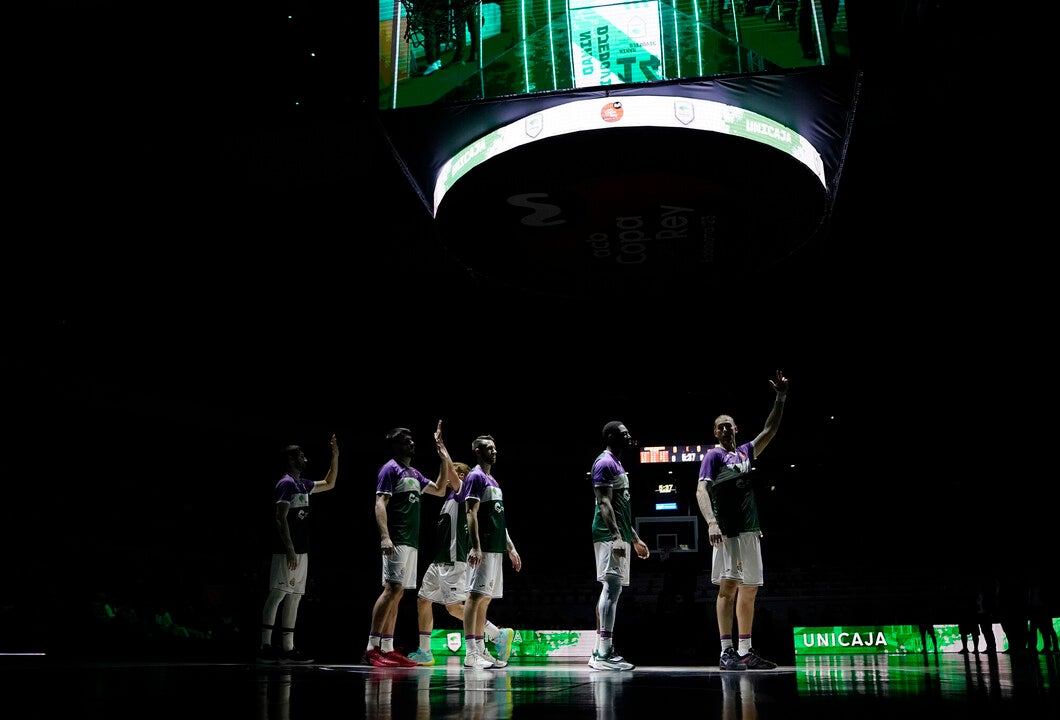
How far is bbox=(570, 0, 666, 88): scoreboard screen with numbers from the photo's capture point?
21.0 ft

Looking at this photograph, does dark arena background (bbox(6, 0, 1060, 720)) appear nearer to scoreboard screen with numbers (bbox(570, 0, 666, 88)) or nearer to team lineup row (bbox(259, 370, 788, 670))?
scoreboard screen with numbers (bbox(570, 0, 666, 88))

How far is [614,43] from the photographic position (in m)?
A: 6.47

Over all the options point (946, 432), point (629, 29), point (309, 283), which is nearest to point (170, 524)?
point (309, 283)

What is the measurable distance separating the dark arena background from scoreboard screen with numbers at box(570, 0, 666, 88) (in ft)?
0.15

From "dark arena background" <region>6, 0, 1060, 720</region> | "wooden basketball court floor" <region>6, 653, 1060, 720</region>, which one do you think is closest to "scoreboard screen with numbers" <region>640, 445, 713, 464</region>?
"dark arena background" <region>6, 0, 1060, 720</region>

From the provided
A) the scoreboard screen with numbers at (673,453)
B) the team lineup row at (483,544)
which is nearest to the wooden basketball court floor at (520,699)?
the team lineup row at (483,544)

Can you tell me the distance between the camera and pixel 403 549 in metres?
7.80

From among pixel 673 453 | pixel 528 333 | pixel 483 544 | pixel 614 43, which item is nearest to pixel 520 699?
pixel 483 544

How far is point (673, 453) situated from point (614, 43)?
1855 cm

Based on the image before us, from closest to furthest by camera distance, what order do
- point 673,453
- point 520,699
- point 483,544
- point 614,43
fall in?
point 520,699 → point 614,43 → point 483,544 → point 673,453

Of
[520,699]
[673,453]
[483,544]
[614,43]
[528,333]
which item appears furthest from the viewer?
[673,453]

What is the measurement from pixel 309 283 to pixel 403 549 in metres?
8.32

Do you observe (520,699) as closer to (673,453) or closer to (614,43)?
(614,43)

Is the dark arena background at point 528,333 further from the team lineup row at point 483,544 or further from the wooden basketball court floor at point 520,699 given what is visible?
the team lineup row at point 483,544
